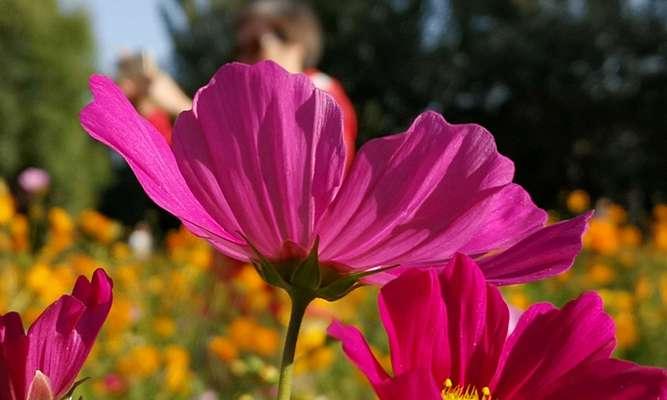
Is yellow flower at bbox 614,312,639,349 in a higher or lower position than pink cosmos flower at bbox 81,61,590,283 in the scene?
lower

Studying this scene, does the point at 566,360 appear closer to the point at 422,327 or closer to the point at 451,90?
the point at 422,327

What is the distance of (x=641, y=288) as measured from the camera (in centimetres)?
251

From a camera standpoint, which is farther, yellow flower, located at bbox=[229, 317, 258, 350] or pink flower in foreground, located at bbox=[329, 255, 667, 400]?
yellow flower, located at bbox=[229, 317, 258, 350]

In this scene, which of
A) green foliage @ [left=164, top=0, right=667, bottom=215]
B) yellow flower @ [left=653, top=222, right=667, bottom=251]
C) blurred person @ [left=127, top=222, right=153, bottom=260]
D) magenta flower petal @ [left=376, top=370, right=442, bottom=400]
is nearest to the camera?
magenta flower petal @ [left=376, top=370, right=442, bottom=400]

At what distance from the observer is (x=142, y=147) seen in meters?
0.24

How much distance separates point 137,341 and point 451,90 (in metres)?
11.2

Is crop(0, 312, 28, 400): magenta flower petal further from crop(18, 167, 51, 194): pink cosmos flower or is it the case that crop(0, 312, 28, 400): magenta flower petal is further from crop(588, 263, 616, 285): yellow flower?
crop(18, 167, 51, 194): pink cosmos flower

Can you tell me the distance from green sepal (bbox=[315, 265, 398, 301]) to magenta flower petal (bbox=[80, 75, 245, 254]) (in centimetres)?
4

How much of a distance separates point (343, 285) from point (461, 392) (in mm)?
46

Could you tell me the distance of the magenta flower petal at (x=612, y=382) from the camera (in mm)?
215

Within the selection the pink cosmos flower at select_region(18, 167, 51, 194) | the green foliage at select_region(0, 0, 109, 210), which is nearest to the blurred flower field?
the pink cosmos flower at select_region(18, 167, 51, 194)

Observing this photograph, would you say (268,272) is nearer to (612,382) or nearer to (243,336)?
(612,382)

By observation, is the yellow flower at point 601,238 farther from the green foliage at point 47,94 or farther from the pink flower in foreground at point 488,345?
the green foliage at point 47,94

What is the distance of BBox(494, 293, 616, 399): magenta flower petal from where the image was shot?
24 cm
